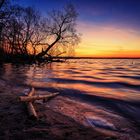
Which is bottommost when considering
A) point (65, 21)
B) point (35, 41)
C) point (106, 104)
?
point (106, 104)

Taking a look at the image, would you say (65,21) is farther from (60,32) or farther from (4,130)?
(4,130)

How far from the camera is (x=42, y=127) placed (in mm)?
5172

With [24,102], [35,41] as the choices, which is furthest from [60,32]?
[24,102]

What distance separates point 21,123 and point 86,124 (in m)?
1.78

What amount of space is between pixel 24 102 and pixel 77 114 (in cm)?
176

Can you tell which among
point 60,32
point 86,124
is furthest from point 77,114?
point 60,32

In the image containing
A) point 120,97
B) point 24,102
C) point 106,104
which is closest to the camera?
point 24,102

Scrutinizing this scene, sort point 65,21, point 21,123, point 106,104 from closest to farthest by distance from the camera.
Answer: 1. point 21,123
2. point 106,104
3. point 65,21

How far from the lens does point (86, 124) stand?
Result: 5.96 m

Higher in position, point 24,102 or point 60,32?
point 60,32

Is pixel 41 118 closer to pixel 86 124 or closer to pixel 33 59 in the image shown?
pixel 86 124

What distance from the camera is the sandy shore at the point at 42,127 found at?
472 centimetres

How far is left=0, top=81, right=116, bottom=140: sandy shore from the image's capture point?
472 cm

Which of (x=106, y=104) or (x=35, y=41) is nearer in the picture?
(x=106, y=104)
